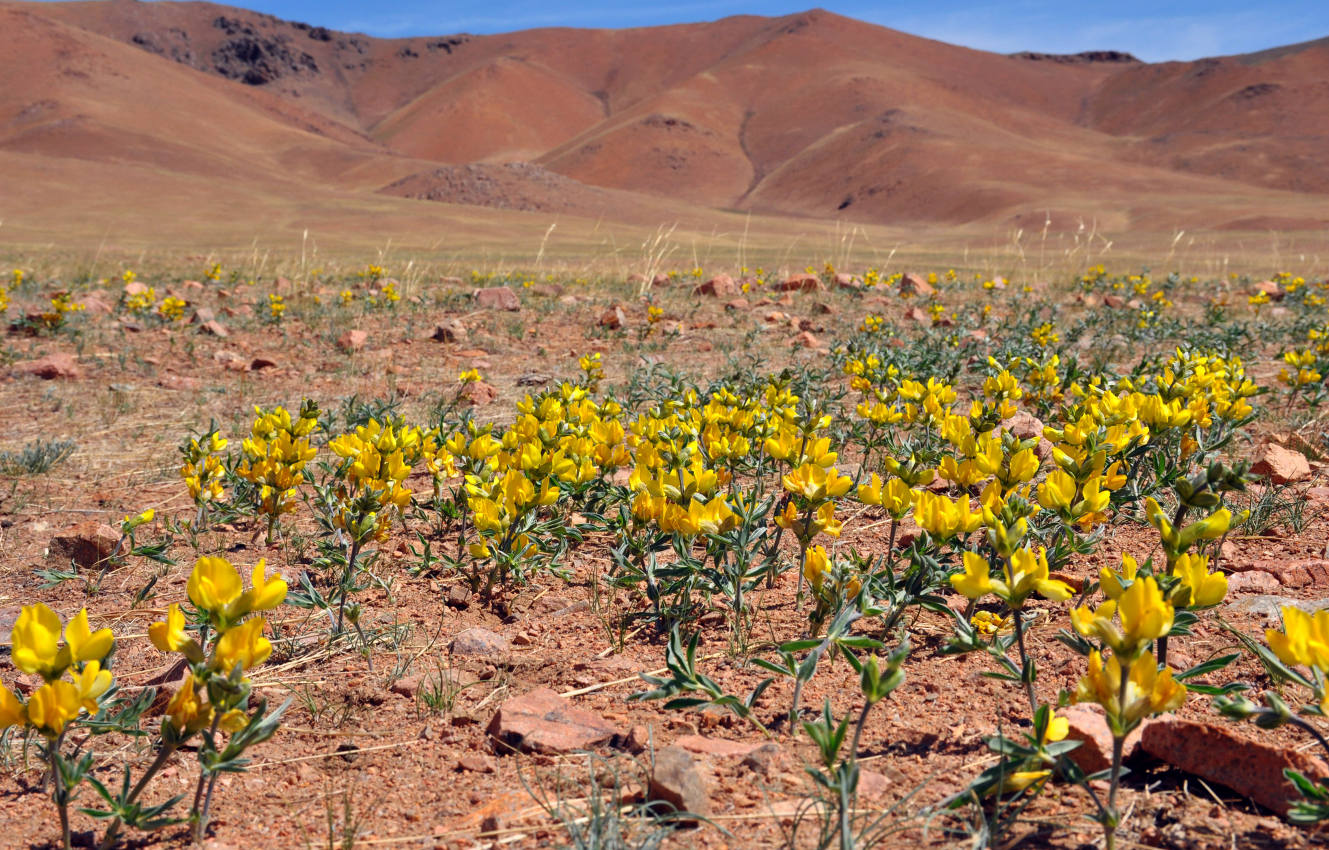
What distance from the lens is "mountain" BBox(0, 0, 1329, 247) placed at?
54594 millimetres

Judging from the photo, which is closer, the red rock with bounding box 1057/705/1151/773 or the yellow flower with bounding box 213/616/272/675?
the yellow flower with bounding box 213/616/272/675

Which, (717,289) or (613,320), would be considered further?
(717,289)

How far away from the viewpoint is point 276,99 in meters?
101

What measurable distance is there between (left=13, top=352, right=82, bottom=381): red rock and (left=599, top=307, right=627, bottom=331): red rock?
4000mm

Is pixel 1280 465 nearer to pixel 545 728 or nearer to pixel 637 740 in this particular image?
pixel 637 740

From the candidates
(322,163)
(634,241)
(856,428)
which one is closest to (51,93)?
(322,163)

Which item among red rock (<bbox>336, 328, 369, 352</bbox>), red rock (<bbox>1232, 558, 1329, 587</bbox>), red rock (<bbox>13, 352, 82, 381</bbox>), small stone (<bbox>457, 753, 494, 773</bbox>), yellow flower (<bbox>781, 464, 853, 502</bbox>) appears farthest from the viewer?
red rock (<bbox>336, 328, 369, 352</bbox>)

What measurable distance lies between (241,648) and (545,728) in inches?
26.8

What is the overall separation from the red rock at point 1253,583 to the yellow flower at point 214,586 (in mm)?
2476

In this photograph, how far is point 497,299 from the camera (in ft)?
28.8

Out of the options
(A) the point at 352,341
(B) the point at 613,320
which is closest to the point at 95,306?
(A) the point at 352,341

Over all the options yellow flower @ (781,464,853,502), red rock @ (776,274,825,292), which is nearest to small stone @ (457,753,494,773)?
yellow flower @ (781,464,853,502)

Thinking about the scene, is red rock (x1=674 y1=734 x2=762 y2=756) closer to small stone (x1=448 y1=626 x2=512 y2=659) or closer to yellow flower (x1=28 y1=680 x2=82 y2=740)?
small stone (x1=448 y1=626 x2=512 y2=659)

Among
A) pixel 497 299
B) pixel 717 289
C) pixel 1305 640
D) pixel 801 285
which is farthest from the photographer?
pixel 801 285
